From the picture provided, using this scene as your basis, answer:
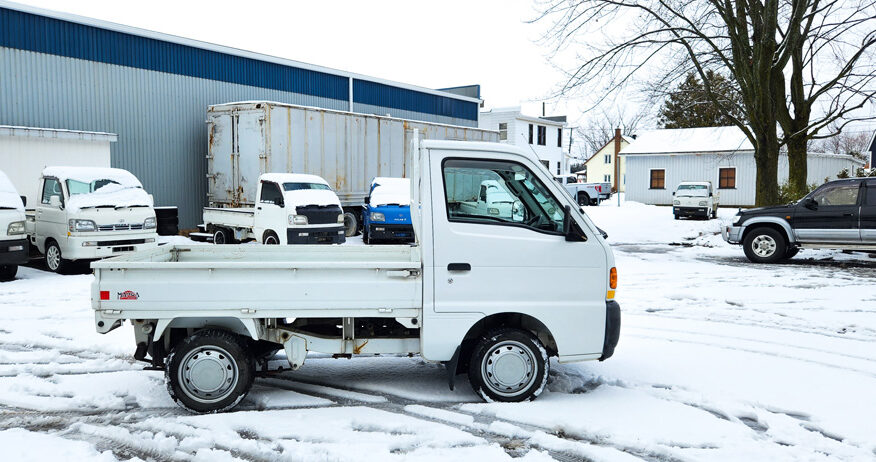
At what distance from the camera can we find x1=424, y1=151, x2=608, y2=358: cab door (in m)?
5.27

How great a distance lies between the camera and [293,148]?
61.0 ft

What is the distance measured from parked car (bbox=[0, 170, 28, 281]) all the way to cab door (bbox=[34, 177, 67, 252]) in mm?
746

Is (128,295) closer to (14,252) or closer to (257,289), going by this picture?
(257,289)

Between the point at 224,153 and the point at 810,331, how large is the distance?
619 inches

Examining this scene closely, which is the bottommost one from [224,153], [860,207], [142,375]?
[142,375]

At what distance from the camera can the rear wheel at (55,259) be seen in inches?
514

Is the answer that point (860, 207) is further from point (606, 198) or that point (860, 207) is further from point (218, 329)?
point (606, 198)

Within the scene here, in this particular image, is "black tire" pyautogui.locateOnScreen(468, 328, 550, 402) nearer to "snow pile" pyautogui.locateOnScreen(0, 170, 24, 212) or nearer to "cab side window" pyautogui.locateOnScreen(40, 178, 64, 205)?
"snow pile" pyautogui.locateOnScreen(0, 170, 24, 212)

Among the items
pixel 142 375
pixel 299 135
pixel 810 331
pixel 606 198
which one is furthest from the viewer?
pixel 606 198

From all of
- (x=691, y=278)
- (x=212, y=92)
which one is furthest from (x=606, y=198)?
(x=691, y=278)

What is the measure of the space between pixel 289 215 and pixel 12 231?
5.39 m

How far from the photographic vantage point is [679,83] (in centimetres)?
2172

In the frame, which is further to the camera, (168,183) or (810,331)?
(168,183)

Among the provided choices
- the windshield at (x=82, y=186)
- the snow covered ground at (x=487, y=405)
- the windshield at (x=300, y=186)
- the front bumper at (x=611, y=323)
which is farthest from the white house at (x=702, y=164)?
the front bumper at (x=611, y=323)
